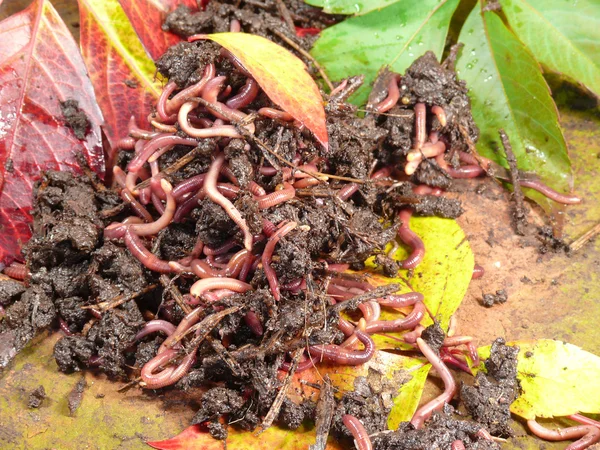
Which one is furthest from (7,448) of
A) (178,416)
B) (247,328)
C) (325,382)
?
(325,382)

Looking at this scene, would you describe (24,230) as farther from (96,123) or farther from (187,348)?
(187,348)

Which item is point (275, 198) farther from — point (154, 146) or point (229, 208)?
point (154, 146)

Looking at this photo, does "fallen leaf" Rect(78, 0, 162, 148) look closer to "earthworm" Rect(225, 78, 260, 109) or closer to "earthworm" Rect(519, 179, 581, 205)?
"earthworm" Rect(225, 78, 260, 109)

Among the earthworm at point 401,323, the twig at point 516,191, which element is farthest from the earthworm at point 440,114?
the earthworm at point 401,323

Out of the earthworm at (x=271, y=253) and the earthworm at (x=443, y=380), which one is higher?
the earthworm at (x=271, y=253)

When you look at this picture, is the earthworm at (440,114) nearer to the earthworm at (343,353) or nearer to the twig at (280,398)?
the earthworm at (343,353)
